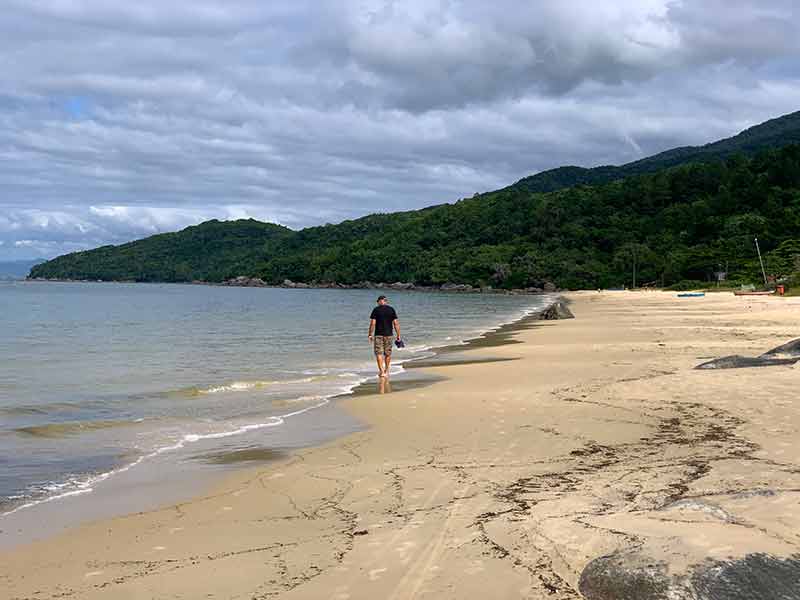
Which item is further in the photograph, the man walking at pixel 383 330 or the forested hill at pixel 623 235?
the forested hill at pixel 623 235

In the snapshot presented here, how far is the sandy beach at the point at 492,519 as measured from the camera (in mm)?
4625

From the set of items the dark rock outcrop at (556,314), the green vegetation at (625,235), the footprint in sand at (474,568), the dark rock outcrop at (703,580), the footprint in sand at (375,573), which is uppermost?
the green vegetation at (625,235)

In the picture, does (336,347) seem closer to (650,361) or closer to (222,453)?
(650,361)

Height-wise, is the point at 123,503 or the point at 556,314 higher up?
the point at 123,503

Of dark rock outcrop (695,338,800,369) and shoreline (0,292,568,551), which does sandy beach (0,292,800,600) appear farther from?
dark rock outcrop (695,338,800,369)

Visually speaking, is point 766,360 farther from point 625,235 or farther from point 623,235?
point 623,235

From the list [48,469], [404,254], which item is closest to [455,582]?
[48,469]

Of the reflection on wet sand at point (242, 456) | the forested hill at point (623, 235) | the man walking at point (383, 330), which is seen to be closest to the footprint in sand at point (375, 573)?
the reflection on wet sand at point (242, 456)

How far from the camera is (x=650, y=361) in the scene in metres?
18.5

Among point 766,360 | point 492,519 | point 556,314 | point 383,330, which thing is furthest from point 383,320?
point 556,314

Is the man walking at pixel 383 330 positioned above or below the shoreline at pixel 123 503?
above

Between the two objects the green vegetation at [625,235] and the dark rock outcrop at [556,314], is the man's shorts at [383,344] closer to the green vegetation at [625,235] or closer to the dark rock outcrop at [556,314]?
the dark rock outcrop at [556,314]

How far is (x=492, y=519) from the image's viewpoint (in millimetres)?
6098

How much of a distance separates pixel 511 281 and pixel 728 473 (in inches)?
5754
